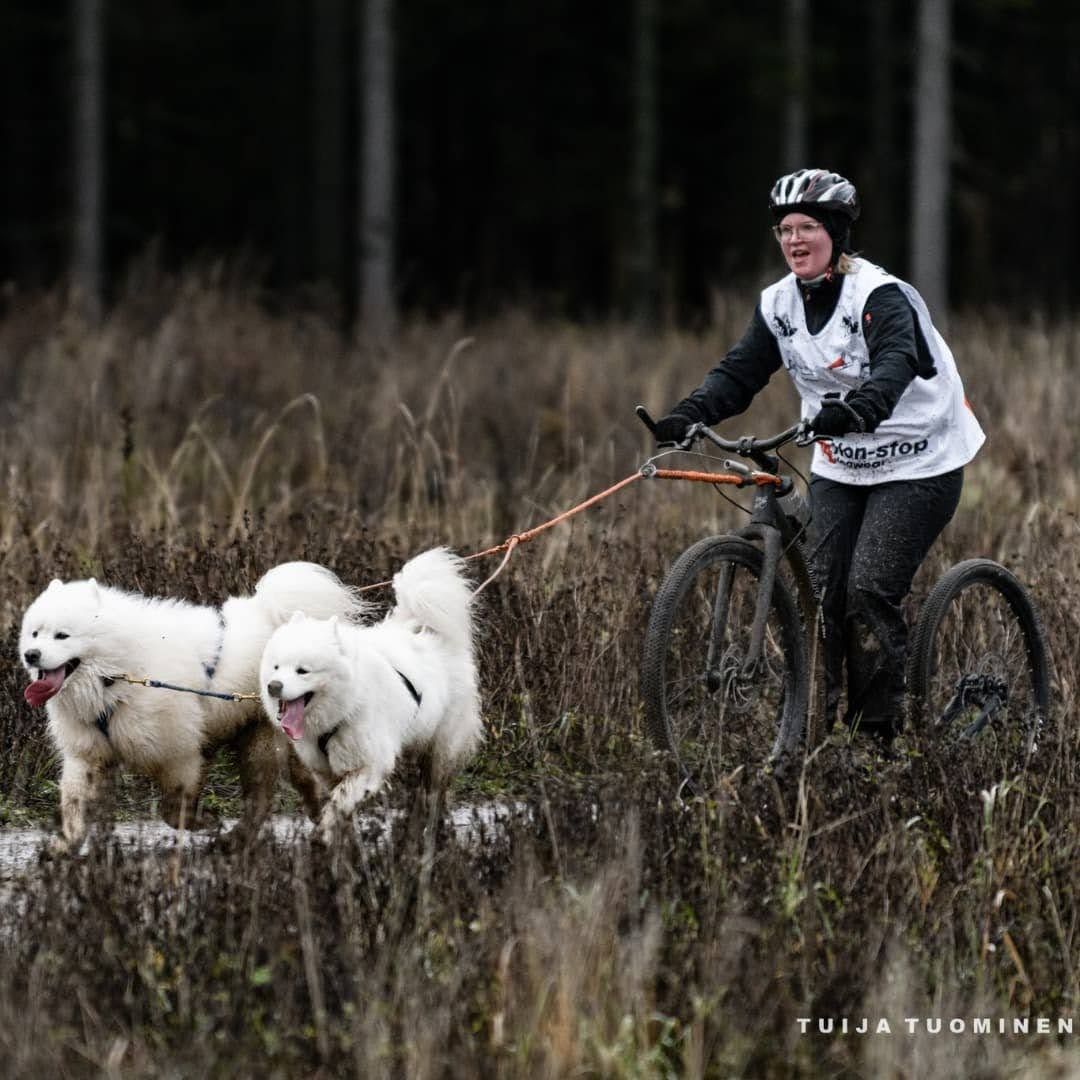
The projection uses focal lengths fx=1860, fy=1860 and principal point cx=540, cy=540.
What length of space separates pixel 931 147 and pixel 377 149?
608 cm

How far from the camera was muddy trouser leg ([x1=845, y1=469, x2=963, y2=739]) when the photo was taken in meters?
5.97

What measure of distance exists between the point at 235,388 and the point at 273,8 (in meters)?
23.2

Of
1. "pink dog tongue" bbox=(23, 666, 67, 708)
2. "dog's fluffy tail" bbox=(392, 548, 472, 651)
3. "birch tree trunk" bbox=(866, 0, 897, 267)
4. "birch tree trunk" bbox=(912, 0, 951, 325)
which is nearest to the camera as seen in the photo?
"pink dog tongue" bbox=(23, 666, 67, 708)

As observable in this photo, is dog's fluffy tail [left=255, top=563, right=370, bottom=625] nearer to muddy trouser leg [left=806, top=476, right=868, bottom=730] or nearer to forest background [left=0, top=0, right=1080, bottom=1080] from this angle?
forest background [left=0, top=0, right=1080, bottom=1080]

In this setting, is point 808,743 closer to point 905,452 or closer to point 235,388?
point 905,452

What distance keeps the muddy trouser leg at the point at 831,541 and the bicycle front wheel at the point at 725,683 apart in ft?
0.65

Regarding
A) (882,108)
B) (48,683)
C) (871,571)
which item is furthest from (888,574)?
(882,108)

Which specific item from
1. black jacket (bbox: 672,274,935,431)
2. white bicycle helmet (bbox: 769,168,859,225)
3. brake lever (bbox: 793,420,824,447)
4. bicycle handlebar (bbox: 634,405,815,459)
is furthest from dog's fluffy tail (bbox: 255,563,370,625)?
white bicycle helmet (bbox: 769,168,859,225)

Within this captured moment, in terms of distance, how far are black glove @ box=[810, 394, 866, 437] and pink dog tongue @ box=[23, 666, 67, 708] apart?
2.26m

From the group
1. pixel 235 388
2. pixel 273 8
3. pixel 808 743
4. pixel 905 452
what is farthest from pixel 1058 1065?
pixel 273 8

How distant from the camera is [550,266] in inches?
1572

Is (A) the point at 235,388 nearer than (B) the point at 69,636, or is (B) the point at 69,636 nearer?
(B) the point at 69,636

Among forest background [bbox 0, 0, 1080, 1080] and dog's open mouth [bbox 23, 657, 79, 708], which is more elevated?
dog's open mouth [bbox 23, 657, 79, 708]

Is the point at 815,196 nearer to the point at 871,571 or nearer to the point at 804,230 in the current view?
the point at 804,230
